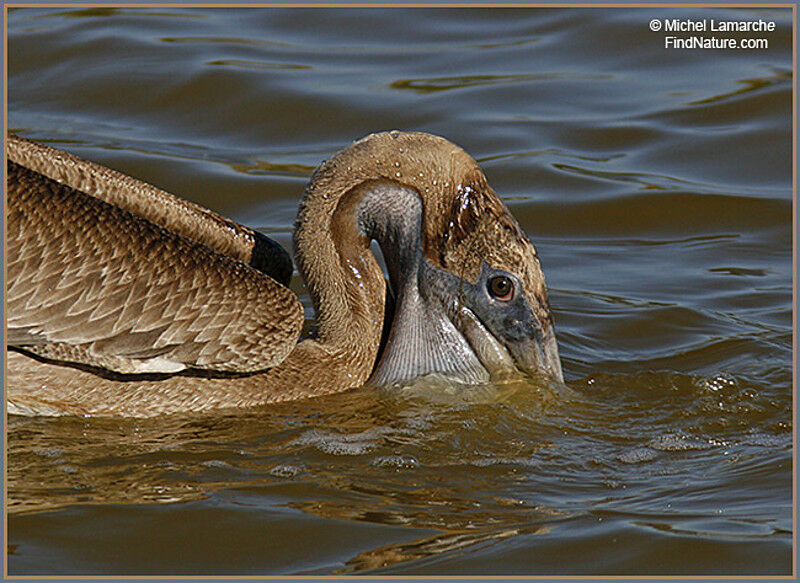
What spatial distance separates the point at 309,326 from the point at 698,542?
2.60 metres

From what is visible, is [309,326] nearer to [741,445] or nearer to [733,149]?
[741,445]

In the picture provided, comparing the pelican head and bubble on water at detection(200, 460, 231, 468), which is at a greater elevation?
the pelican head

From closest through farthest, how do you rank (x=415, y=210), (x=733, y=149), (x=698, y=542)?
(x=698, y=542) → (x=415, y=210) → (x=733, y=149)

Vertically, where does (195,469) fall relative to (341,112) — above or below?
below

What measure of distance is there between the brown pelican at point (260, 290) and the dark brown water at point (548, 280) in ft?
0.49

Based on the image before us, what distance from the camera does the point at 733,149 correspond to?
9.27 m

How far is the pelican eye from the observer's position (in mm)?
5523

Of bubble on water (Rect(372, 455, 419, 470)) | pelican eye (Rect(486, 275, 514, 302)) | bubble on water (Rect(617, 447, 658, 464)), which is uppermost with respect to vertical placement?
pelican eye (Rect(486, 275, 514, 302))

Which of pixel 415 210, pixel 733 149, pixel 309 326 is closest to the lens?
pixel 415 210

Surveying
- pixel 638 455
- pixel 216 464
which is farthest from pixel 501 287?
pixel 216 464

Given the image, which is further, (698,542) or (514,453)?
(514,453)

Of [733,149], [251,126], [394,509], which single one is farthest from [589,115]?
[394,509]

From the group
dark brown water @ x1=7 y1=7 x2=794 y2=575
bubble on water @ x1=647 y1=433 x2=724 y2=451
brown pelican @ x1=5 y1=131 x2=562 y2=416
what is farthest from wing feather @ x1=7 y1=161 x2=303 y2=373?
bubble on water @ x1=647 y1=433 x2=724 y2=451

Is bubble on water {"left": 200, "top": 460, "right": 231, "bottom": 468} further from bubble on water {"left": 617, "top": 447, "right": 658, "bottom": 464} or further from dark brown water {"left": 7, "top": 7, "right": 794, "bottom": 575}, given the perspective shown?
bubble on water {"left": 617, "top": 447, "right": 658, "bottom": 464}
